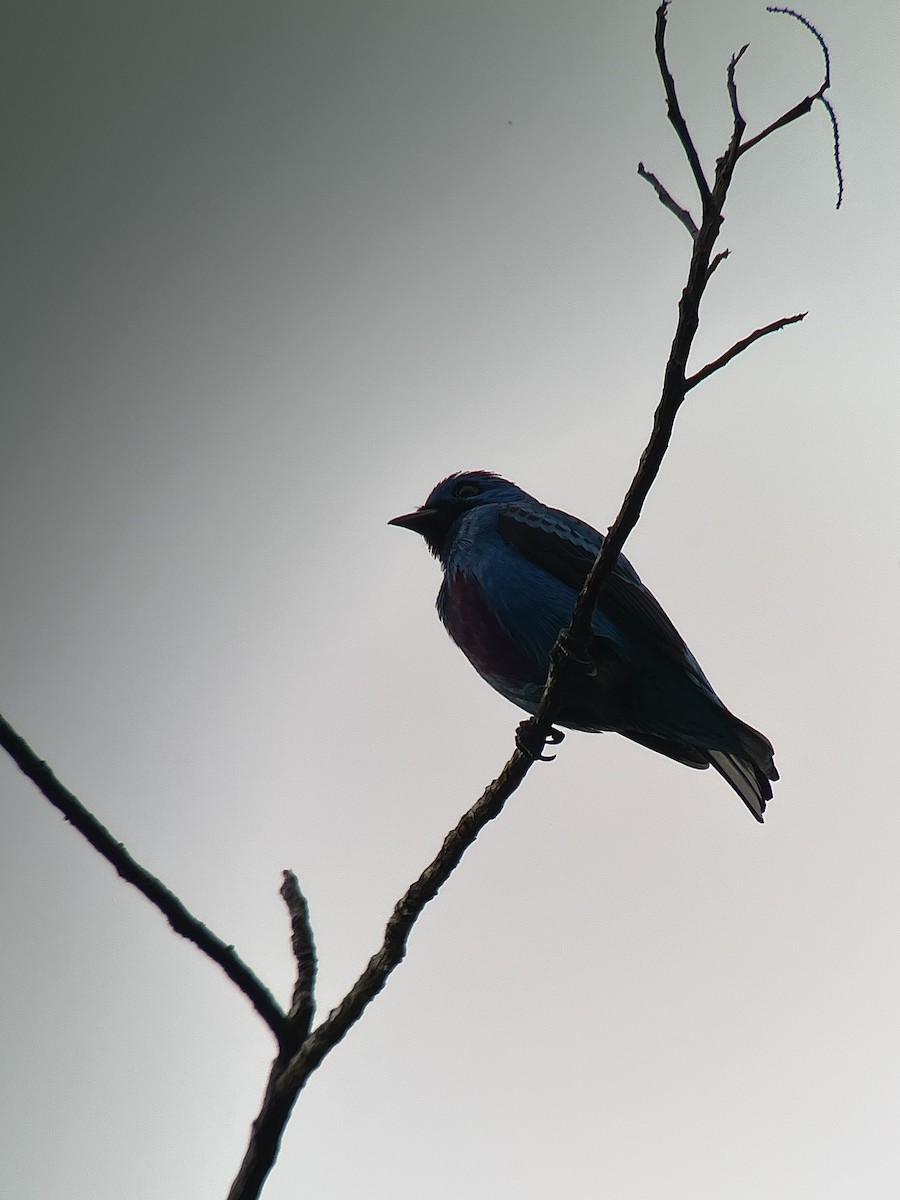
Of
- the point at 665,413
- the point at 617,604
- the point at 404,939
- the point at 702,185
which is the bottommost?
the point at 404,939

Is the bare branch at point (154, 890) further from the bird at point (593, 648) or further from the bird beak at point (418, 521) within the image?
the bird beak at point (418, 521)

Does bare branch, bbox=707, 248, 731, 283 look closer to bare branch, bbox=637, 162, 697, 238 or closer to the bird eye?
bare branch, bbox=637, 162, 697, 238

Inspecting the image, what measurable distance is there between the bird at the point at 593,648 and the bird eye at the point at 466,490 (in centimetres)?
84

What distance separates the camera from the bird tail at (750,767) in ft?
Answer: 17.2

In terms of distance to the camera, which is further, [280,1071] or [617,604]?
[617,604]

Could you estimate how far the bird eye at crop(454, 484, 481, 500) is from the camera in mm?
6680

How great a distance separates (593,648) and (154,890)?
2.69m

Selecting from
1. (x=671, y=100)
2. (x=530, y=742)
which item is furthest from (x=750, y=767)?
(x=671, y=100)

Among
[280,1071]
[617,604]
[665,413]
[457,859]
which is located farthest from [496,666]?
[280,1071]

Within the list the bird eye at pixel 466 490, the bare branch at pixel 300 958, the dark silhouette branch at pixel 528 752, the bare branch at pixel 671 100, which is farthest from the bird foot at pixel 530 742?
the bird eye at pixel 466 490

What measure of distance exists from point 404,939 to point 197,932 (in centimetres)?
66

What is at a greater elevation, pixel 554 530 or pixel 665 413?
pixel 554 530

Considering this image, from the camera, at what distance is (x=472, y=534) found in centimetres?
591

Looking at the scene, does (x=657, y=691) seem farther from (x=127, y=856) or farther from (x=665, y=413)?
(x=127, y=856)
